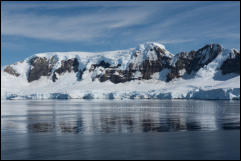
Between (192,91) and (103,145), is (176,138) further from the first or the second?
(192,91)

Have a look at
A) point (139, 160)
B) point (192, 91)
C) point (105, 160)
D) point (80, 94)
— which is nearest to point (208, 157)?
point (139, 160)

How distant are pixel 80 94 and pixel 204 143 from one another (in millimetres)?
150027

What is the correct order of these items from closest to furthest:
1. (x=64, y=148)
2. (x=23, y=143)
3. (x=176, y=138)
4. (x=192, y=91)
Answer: (x=64, y=148) → (x=23, y=143) → (x=176, y=138) → (x=192, y=91)

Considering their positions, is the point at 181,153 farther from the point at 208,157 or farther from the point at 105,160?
the point at 105,160

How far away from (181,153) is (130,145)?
14.0ft

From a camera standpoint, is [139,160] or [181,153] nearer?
[139,160]

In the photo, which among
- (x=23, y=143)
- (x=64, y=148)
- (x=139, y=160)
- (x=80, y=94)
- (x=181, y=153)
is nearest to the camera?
(x=139, y=160)

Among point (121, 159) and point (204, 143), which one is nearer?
point (121, 159)

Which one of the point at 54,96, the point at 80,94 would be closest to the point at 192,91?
the point at 80,94

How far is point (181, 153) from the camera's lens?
23.4 metres

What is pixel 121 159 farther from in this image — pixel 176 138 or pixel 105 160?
pixel 176 138

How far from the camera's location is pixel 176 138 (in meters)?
29.5

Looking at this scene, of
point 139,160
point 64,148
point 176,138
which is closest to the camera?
point 139,160

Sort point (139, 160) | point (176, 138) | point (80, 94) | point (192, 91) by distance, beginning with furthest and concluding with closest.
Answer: point (80, 94), point (192, 91), point (176, 138), point (139, 160)
